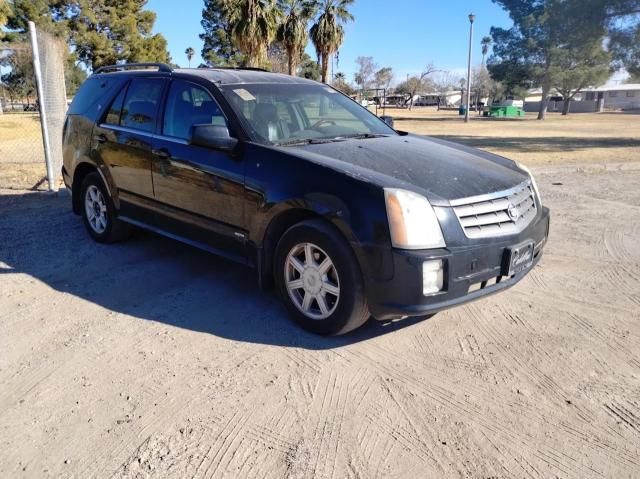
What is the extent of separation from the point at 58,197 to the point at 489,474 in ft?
25.5

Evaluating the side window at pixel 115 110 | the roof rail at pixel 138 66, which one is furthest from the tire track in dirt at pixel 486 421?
the side window at pixel 115 110

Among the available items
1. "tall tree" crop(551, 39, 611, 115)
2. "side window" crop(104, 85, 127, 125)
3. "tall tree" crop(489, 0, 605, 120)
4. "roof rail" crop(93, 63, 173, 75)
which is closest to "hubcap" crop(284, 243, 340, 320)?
"roof rail" crop(93, 63, 173, 75)

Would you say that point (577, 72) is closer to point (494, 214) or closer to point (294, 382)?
point (494, 214)

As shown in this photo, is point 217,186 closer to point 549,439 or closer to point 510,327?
point 510,327

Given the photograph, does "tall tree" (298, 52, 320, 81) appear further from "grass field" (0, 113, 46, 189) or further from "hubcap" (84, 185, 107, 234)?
"hubcap" (84, 185, 107, 234)

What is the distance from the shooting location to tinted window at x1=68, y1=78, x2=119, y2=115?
5625mm

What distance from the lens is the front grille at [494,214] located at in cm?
332

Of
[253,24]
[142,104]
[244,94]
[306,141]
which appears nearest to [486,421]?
[306,141]

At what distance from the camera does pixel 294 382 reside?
3123 millimetres

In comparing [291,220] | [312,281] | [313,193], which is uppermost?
[313,193]

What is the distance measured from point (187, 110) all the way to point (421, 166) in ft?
6.90

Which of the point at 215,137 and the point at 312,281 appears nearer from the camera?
the point at 312,281

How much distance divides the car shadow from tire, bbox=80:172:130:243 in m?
0.13

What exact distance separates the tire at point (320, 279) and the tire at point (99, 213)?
251cm
